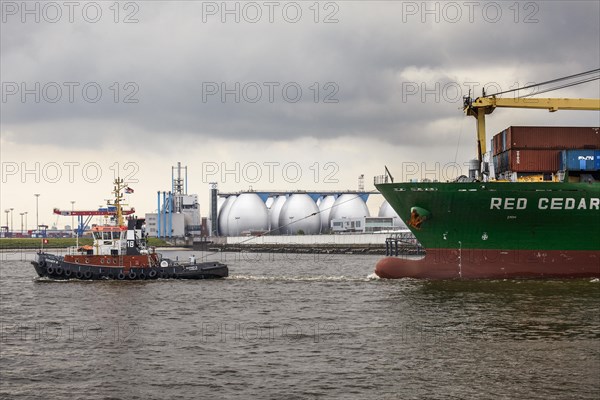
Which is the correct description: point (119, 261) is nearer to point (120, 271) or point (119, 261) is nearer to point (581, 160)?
point (120, 271)

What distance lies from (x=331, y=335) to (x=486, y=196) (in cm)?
1954

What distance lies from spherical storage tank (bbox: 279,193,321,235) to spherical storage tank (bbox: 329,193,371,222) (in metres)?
4.48

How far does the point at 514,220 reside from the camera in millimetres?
41219

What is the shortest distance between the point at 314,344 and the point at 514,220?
2228 centimetres

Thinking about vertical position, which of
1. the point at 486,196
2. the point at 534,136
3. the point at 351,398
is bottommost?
the point at 351,398

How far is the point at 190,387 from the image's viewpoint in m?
18.1

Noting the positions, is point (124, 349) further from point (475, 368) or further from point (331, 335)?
point (475, 368)

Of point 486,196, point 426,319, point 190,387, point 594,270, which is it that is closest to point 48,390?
point 190,387

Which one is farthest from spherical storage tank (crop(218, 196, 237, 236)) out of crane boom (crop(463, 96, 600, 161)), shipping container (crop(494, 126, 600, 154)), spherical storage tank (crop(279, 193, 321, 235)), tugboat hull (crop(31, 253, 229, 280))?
shipping container (crop(494, 126, 600, 154))

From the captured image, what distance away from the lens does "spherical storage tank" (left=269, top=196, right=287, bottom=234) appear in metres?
160

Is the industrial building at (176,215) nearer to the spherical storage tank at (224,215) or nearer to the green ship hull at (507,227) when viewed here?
the spherical storage tank at (224,215)

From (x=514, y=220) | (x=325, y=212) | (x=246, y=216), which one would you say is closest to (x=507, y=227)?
(x=514, y=220)

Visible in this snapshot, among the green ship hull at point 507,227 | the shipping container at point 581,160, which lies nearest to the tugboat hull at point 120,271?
the green ship hull at point 507,227

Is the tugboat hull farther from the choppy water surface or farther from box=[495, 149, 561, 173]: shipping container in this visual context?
box=[495, 149, 561, 173]: shipping container
